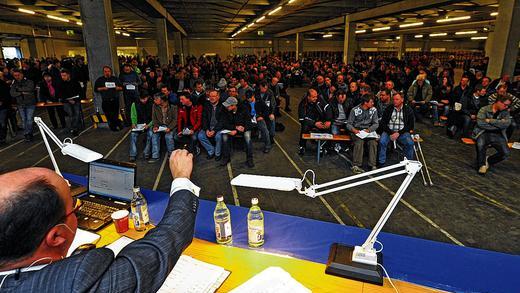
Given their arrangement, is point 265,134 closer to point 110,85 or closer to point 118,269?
point 110,85

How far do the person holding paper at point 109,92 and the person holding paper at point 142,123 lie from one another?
207 cm

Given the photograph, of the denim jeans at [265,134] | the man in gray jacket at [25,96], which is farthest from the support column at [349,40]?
the man in gray jacket at [25,96]

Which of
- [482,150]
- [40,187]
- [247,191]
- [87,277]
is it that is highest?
[40,187]

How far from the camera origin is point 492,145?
18.5 feet

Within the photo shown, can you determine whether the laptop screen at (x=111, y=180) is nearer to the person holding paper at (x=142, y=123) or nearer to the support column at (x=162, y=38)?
the person holding paper at (x=142, y=123)

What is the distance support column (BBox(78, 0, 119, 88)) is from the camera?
802 centimetres

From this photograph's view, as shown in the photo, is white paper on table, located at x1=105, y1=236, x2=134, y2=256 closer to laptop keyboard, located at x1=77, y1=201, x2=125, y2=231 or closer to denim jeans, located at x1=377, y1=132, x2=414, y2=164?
laptop keyboard, located at x1=77, y1=201, x2=125, y2=231

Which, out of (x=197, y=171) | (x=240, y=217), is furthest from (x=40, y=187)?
(x=197, y=171)

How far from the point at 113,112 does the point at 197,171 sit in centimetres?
431

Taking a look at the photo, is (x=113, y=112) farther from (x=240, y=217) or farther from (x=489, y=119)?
(x=489, y=119)

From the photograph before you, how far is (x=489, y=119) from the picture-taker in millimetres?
5637

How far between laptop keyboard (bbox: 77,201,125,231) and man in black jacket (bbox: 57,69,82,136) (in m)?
6.51

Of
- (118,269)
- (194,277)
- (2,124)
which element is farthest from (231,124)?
(2,124)

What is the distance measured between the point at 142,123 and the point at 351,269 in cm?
608
